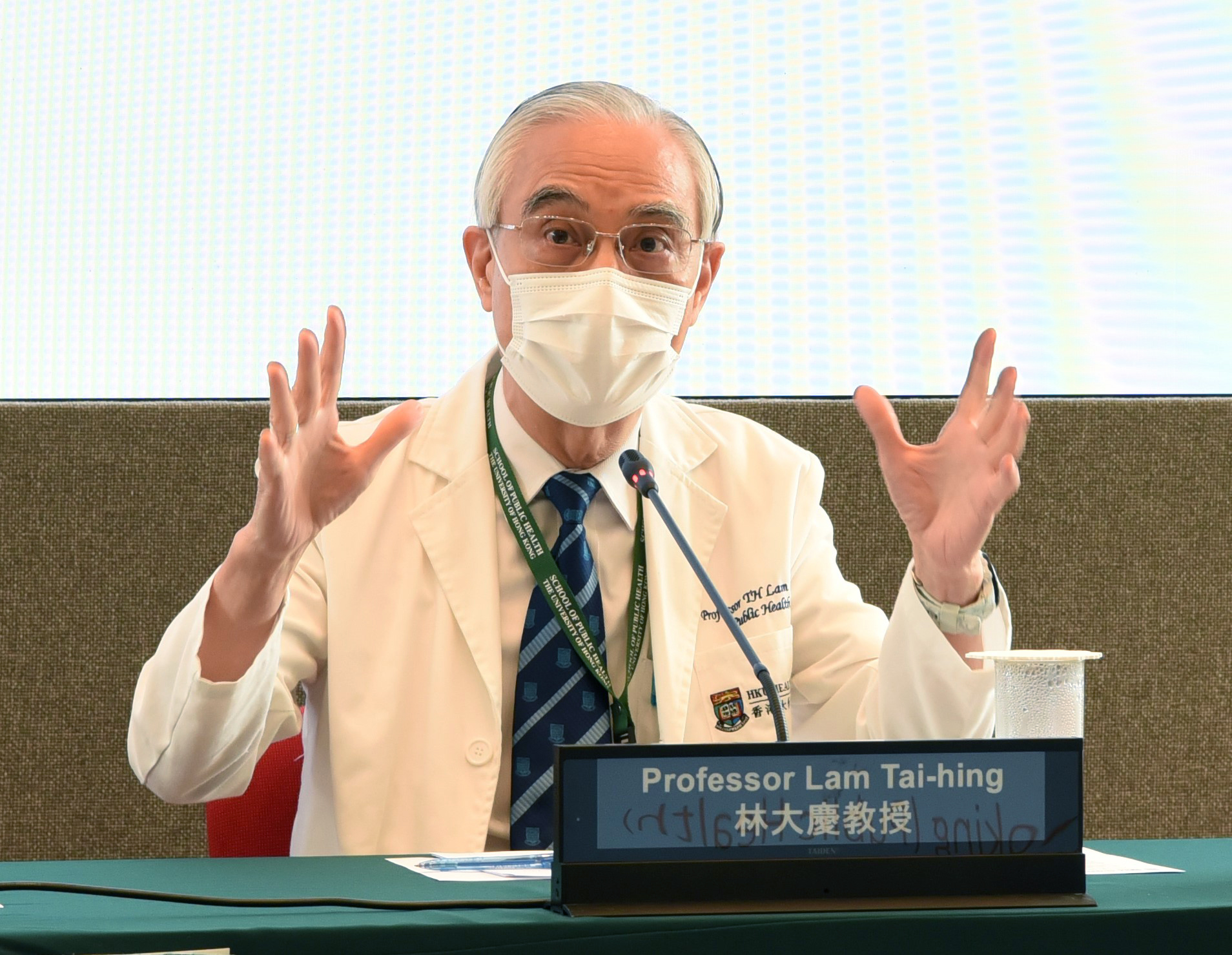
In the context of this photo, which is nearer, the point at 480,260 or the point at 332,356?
the point at 332,356

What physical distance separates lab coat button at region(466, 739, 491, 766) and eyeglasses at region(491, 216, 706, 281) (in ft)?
2.08

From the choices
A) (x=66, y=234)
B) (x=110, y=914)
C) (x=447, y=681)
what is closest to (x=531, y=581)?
(x=447, y=681)

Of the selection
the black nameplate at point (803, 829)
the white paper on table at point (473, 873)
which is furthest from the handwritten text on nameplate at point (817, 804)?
the white paper on table at point (473, 873)

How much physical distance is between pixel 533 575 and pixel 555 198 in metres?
0.50

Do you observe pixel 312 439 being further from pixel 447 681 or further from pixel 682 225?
pixel 682 225

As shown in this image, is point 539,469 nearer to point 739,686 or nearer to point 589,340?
point 589,340

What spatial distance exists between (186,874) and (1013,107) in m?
2.16

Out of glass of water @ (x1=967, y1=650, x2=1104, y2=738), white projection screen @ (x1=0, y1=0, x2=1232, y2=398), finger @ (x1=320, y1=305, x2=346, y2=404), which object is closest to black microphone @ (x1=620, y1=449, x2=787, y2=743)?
glass of water @ (x1=967, y1=650, x2=1104, y2=738)

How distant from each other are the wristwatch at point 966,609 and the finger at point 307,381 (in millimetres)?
663

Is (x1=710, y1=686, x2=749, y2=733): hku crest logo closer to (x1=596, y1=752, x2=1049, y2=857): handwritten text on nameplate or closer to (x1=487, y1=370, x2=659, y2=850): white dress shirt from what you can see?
(x1=487, y1=370, x2=659, y2=850): white dress shirt

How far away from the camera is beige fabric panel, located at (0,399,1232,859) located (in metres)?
2.21

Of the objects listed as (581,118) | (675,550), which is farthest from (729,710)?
(581,118)

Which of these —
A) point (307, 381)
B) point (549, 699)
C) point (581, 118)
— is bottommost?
point (549, 699)

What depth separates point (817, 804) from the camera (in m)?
0.88
